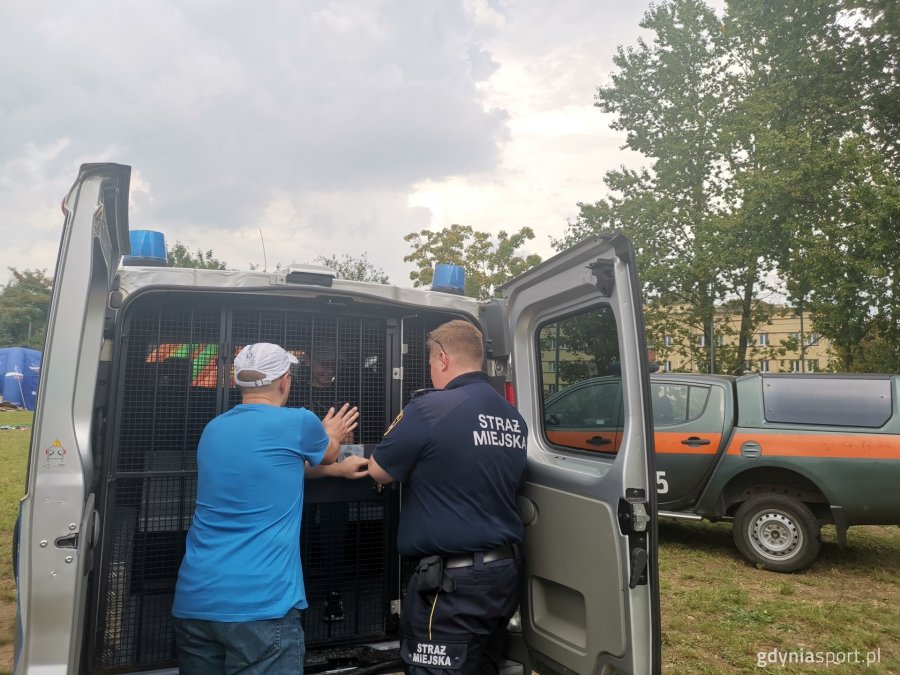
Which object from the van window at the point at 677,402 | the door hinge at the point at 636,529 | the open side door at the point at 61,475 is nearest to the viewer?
the open side door at the point at 61,475

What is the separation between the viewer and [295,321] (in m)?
3.47

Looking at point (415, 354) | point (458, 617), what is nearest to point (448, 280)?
point (415, 354)

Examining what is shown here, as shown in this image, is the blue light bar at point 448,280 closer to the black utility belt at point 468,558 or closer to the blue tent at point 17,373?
the black utility belt at point 468,558

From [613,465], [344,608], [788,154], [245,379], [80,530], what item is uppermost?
[788,154]

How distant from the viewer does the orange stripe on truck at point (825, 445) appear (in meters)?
6.13

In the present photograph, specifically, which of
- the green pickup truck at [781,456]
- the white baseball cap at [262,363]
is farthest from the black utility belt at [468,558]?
the green pickup truck at [781,456]

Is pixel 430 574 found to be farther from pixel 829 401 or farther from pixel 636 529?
pixel 829 401

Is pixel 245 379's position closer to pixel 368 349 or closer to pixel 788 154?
pixel 368 349

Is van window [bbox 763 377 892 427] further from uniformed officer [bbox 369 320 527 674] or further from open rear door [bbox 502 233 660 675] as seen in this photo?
uniformed officer [bbox 369 320 527 674]

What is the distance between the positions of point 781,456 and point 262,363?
5.73 metres

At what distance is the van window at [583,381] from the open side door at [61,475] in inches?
74.2

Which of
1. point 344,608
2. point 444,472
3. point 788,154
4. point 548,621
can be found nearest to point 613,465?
point 444,472

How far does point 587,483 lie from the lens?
8.43ft

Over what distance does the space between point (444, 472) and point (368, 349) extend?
111 cm
